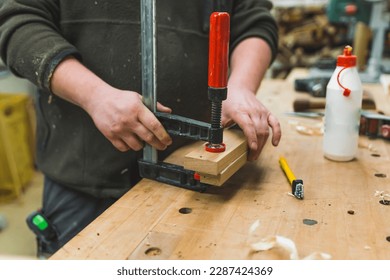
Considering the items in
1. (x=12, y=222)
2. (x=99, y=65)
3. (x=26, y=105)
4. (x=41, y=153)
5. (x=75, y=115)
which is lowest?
(x=12, y=222)

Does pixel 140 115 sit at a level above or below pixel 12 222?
above

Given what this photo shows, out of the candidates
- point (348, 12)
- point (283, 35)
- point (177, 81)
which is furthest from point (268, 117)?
point (283, 35)

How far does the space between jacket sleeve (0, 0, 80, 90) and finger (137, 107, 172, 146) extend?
0.20 metres

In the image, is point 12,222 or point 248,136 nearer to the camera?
point 248,136

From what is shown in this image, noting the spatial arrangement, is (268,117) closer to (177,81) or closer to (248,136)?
(248,136)

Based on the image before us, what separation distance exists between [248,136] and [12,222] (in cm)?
180

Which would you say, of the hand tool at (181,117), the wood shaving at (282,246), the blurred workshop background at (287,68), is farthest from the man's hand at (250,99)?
the blurred workshop background at (287,68)

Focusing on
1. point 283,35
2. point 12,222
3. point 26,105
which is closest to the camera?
point 12,222

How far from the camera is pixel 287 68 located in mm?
3086

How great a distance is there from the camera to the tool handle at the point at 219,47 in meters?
0.59

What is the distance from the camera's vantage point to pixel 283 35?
329cm

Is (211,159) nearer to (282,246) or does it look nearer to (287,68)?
(282,246)

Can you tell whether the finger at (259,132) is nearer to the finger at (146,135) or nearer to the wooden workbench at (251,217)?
the wooden workbench at (251,217)

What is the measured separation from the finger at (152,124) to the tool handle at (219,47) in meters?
0.12
